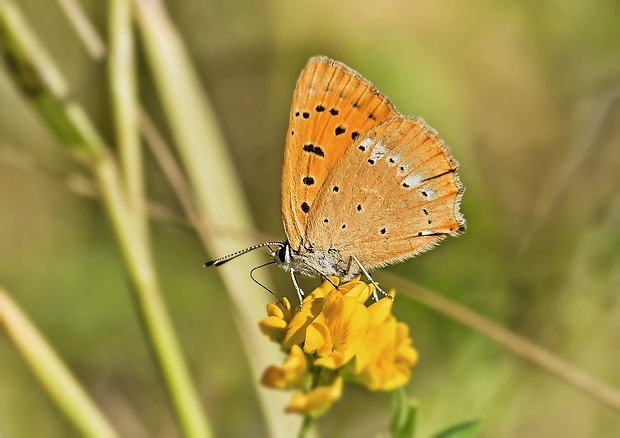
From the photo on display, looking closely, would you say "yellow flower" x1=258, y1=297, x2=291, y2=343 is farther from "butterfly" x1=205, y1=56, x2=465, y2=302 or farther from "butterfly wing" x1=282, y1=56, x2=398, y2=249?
"butterfly wing" x1=282, y1=56, x2=398, y2=249

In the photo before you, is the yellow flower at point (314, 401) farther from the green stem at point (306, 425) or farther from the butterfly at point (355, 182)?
the butterfly at point (355, 182)

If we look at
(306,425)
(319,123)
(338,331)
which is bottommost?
(306,425)

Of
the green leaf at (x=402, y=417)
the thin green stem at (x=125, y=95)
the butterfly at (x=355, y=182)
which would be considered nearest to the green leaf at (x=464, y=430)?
the green leaf at (x=402, y=417)

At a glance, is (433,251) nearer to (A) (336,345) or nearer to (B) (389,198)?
(B) (389,198)

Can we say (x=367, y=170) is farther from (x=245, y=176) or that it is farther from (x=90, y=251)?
(x=90, y=251)

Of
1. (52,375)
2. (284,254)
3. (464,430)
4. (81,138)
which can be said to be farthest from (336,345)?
(81,138)

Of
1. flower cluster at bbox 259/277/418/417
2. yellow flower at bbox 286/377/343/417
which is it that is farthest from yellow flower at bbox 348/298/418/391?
yellow flower at bbox 286/377/343/417

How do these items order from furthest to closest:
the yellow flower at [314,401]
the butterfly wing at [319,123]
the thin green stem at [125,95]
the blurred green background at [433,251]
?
the blurred green background at [433,251], the thin green stem at [125,95], the butterfly wing at [319,123], the yellow flower at [314,401]

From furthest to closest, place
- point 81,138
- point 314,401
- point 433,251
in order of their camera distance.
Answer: point 433,251 < point 81,138 < point 314,401
